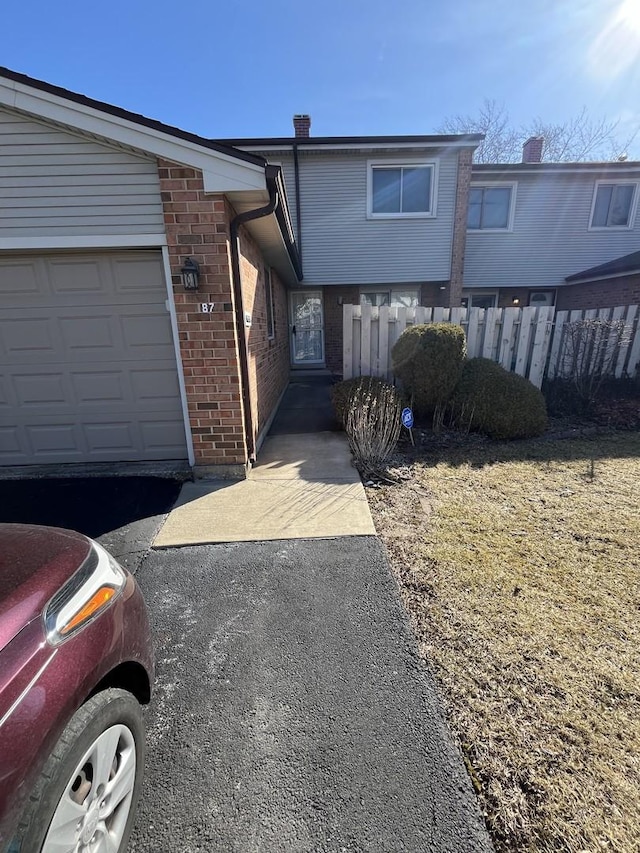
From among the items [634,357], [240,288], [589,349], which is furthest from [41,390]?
[634,357]

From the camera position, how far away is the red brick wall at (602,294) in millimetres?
10641

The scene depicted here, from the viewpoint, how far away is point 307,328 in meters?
12.6

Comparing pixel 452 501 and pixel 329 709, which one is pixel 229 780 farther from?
pixel 452 501

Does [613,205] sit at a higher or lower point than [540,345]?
higher

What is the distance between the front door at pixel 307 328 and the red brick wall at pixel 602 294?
27.6 ft

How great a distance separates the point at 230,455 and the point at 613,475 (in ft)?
14.7

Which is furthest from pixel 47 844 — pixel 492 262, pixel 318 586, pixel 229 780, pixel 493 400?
pixel 492 262

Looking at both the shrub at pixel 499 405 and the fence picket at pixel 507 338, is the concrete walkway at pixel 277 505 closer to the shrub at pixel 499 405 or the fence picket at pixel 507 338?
the shrub at pixel 499 405

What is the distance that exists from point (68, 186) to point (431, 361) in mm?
4720

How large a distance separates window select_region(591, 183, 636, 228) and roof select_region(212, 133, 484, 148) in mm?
5105

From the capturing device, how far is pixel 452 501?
3.88m

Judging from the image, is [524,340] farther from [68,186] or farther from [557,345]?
[68,186]

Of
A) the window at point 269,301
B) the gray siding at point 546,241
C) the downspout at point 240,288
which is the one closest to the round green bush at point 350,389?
the downspout at point 240,288

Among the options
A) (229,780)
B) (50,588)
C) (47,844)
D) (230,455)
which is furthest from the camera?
(230,455)
